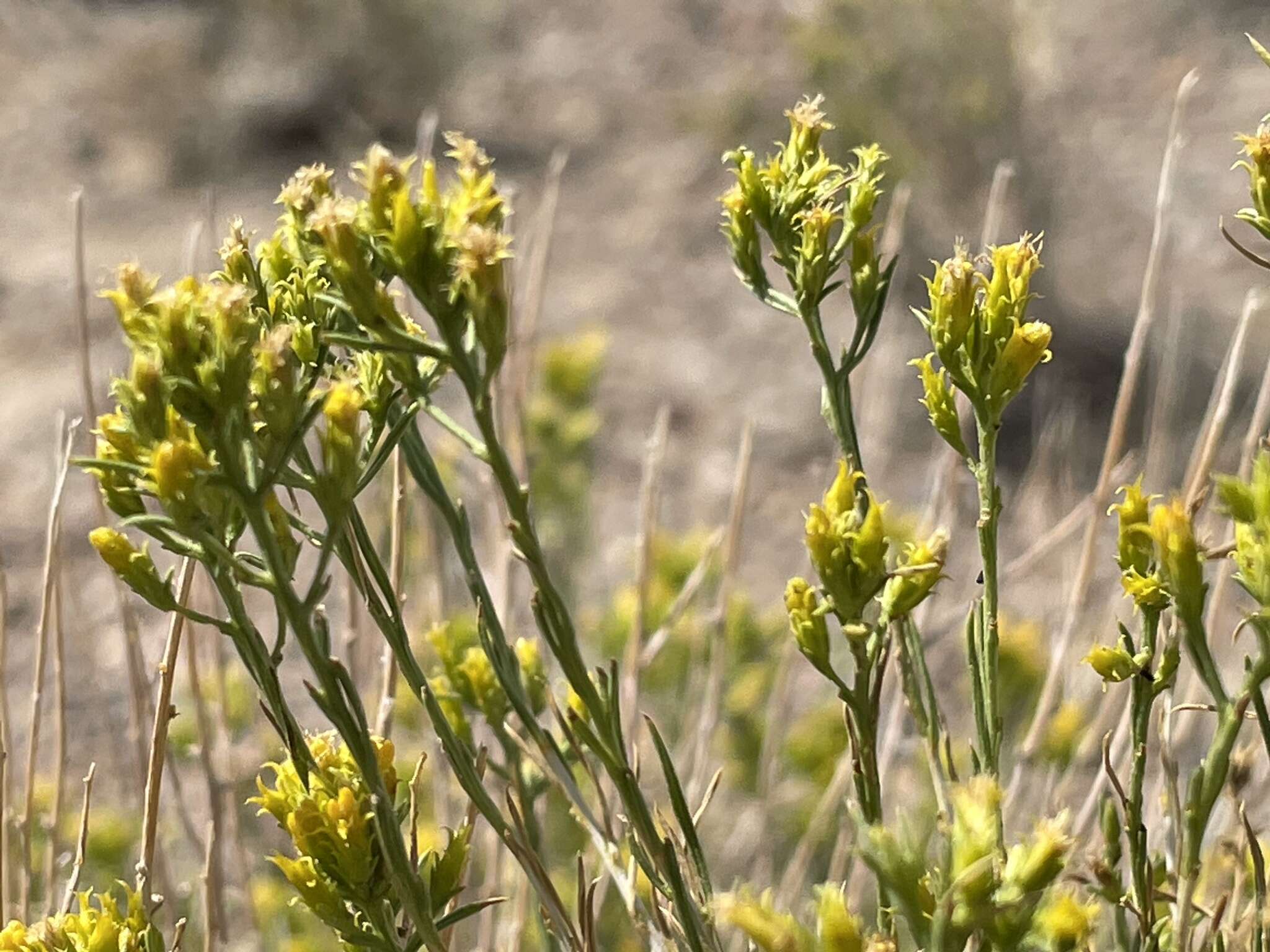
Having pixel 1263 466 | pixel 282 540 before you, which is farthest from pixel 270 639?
pixel 1263 466

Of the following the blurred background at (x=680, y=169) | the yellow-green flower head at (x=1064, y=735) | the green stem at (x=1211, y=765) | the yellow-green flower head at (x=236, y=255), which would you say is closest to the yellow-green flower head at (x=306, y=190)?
the yellow-green flower head at (x=236, y=255)

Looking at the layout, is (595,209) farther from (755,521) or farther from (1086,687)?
(1086,687)

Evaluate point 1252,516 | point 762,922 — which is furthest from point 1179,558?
point 762,922

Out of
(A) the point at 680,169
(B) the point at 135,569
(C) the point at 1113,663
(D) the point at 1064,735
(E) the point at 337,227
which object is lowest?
(D) the point at 1064,735

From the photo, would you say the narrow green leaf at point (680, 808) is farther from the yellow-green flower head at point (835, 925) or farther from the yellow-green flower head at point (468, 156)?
the yellow-green flower head at point (468, 156)

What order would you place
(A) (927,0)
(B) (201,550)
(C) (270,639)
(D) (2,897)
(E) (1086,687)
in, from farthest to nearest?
(A) (927,0)
(C) (270,639)
(E) (1086,687)
(D) (2,897)
(B) (201,550)

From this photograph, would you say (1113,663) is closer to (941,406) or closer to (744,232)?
(941,406)

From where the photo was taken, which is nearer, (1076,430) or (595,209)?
(1076,430)
